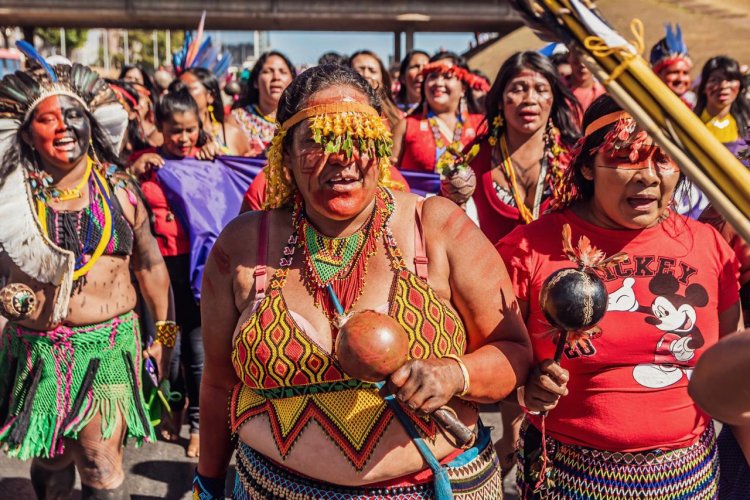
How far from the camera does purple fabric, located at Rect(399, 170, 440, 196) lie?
526cm

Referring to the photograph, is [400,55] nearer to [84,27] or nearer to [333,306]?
[84,27]

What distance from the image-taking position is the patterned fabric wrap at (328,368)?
81.7 inches

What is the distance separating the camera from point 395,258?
219 centimetres

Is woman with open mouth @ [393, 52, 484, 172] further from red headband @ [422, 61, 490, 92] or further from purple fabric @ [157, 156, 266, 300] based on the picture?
purple fabric @ [157, 156, 266, 300]

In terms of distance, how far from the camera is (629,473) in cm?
255

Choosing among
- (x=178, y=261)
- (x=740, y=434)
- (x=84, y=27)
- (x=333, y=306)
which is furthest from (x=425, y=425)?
(x=84, y=27)

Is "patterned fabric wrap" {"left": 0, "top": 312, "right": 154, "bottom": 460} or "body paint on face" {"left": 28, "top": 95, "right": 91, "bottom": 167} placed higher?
"body paint on face" {"left": 28, "top": 95, "right": 91, "bottom": 167}

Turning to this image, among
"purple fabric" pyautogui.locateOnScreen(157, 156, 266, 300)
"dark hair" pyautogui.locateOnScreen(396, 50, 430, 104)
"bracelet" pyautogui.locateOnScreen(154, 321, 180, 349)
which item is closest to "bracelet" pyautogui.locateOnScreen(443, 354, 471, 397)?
"bracelet" pyautogui.locateOnScreen(154, 321, 180, 349)

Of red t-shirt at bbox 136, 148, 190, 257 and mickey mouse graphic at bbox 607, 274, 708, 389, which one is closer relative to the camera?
mickey mouse graphic at bbox 607, 274, 708, 389

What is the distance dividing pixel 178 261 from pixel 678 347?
3525 millimetres

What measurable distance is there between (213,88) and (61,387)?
3999 mm

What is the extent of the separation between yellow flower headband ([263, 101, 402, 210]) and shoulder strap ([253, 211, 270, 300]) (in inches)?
3.5

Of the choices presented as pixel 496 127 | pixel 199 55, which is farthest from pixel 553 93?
pixel 199 55

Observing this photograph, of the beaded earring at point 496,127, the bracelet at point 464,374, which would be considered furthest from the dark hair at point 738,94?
the bracelet at point 464,374
